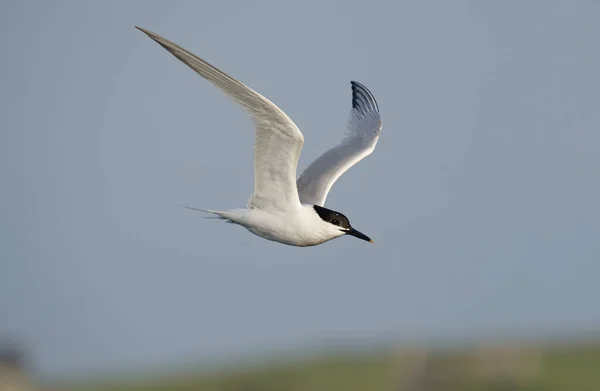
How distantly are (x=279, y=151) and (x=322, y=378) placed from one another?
32215 mm

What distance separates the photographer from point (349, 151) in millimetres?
16578

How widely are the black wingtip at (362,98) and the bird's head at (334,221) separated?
3800 mm

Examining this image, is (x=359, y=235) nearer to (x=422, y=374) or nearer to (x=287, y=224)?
(x=287, y=224)

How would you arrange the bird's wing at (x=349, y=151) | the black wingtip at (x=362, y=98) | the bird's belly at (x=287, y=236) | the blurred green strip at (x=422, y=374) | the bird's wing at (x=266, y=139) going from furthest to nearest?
the blurred green strip at (x=422, y=374), the black wingtip at (x=362, y=98), the bird's wing at (x=349, y=151), the bird's belly at (x=287, y=236), the bird's wing at (x=266, y=139)

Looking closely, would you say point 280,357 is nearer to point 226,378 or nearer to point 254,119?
point 226,378

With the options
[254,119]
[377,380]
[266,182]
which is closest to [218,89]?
[254,119]

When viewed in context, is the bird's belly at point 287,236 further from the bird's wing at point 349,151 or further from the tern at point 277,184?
the bird's wing at point 349,151

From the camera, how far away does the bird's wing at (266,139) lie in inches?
488

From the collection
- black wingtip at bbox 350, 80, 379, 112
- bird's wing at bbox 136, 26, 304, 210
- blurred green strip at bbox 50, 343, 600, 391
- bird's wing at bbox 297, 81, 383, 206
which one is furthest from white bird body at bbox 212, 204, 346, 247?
blurred green strip at bbox 50, 343, 600, 391

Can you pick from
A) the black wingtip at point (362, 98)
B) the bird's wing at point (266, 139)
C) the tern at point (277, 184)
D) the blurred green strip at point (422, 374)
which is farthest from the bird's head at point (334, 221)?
the blurred green strip at point (422, 374)

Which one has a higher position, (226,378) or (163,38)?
(226,378)

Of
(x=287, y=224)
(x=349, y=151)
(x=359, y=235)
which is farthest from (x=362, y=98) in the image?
(x=287, y=224)

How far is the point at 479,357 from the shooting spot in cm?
4116

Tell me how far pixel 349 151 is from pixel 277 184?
302 cm
